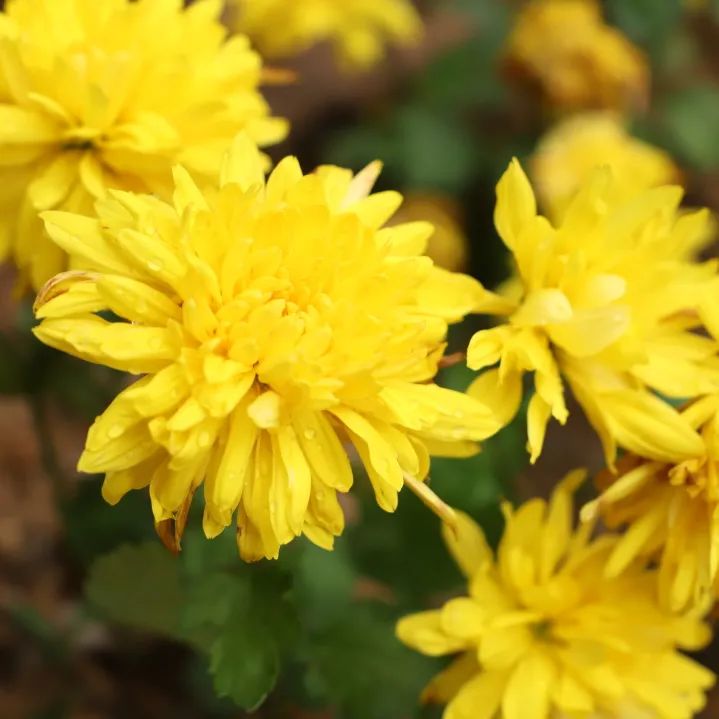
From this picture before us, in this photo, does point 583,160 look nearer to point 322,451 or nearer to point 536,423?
point 536,423

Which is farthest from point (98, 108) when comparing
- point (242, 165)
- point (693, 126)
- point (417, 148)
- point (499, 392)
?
point (693, 126)

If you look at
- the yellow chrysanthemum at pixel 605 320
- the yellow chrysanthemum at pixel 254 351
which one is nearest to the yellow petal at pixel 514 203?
the yellow chrysanthemum at pixel 605 320

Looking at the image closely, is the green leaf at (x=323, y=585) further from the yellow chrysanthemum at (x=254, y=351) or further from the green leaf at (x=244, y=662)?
the yellow chrysanthemum at (x=254, y=351)

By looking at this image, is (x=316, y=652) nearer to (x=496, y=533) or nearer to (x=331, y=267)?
(x=496, y=533)

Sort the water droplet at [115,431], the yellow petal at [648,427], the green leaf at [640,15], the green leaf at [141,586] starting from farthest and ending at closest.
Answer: the green leaf at [640,15] → the green leaf at [141,586] → the yellow petal at [648,427] → the water droplet at [115,431]

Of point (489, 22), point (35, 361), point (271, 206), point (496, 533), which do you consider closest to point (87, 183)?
point (271, 206)

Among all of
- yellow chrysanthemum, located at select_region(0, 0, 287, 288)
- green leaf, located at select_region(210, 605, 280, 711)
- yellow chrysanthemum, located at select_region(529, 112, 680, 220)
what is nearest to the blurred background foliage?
green leaf, located at select_region(210, 605, 280, 711)
